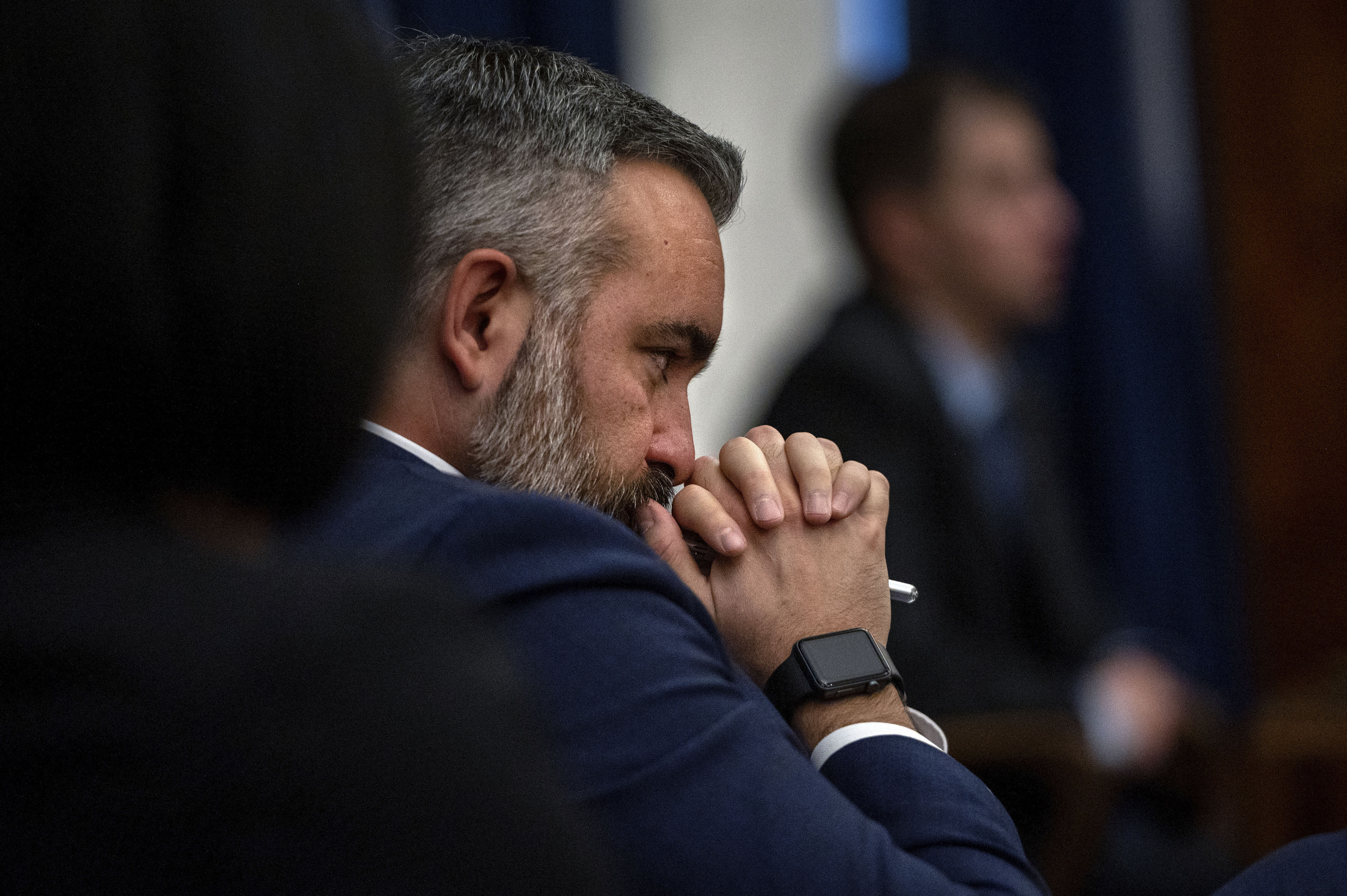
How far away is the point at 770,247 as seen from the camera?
3184 millimetres

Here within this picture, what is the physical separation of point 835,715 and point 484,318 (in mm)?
452

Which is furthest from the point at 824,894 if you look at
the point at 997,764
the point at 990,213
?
the point at 990,213

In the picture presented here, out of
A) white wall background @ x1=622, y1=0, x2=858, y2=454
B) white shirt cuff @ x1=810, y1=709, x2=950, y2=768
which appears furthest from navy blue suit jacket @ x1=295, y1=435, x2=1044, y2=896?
white wall background @ x1=622, y1=0, x2=858, y2=454

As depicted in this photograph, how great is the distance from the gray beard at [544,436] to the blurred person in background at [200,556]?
601 mm

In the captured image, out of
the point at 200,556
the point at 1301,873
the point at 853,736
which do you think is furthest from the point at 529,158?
the point at 1301,873

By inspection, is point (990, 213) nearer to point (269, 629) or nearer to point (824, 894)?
point (824, 894)

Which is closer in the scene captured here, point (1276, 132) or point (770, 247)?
point (770, 247)

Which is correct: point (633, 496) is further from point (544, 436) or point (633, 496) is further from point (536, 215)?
point (536, 215)

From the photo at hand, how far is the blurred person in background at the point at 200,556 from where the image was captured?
0.50 meters

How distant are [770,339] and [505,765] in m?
2.58

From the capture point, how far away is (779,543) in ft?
3.95

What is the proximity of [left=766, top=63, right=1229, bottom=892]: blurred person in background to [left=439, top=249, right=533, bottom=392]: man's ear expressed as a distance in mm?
843

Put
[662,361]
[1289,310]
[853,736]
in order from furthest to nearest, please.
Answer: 1. [1289,310]
2. [662,361]
3. [853,736]

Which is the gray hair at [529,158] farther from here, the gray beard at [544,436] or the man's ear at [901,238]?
the man's ear at [901,238]
